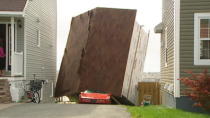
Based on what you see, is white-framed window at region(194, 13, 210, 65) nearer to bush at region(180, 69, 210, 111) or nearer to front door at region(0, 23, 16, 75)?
bush at region(180, 69, 210, 111)

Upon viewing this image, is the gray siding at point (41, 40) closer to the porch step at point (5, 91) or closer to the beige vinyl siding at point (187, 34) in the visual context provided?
the porch step at point (5, 91)

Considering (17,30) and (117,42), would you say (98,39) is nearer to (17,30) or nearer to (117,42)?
(117,42)

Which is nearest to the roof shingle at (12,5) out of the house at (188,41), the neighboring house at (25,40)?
the neighboring house at (25,40)

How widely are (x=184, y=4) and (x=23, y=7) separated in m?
8.28

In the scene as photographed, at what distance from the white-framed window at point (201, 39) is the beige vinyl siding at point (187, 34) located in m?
0.15

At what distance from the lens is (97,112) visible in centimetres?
1334

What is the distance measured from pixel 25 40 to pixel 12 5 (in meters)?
2.20

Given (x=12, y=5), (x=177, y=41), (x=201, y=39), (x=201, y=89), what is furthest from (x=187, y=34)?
(x=12, y=5)

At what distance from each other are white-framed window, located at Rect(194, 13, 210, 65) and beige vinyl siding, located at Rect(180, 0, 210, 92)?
0.15 metres

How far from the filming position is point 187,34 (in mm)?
15484

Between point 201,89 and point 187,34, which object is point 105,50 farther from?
point 201,89

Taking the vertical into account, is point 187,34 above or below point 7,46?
above

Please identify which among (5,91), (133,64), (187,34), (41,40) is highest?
(41,40)

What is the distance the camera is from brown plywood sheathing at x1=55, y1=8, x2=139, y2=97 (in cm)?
2483
